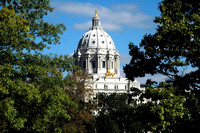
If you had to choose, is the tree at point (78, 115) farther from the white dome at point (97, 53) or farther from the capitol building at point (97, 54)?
the white dome at point (97, 53)

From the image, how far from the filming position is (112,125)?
146 ft

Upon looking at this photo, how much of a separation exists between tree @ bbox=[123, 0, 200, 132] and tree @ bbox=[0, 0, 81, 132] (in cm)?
494

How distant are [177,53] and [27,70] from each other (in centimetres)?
894

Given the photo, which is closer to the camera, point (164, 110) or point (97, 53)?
point (164, 110)

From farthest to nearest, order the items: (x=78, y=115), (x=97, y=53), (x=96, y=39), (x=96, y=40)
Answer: (x=96, y=39), (x=96, y=40), (x=97, y=53), (x=78, y=115)

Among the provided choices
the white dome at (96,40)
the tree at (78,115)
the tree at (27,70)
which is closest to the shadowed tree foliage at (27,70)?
the tree at (27,70)

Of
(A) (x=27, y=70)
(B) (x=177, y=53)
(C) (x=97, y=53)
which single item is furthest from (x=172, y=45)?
(C) (x=97, y=53)

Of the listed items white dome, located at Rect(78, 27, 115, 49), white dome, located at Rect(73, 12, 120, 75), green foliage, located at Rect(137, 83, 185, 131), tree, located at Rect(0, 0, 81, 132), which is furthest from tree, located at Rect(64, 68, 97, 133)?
A: white dome, located at Rect(78, 27, 115, 49)

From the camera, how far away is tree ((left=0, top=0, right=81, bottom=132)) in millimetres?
23312

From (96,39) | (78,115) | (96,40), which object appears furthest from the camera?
(96,39)

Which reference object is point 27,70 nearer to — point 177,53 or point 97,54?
point 177,53

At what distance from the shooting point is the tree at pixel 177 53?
2156 cm

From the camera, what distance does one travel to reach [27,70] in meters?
24.3

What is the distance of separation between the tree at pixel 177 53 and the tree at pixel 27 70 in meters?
4.94
